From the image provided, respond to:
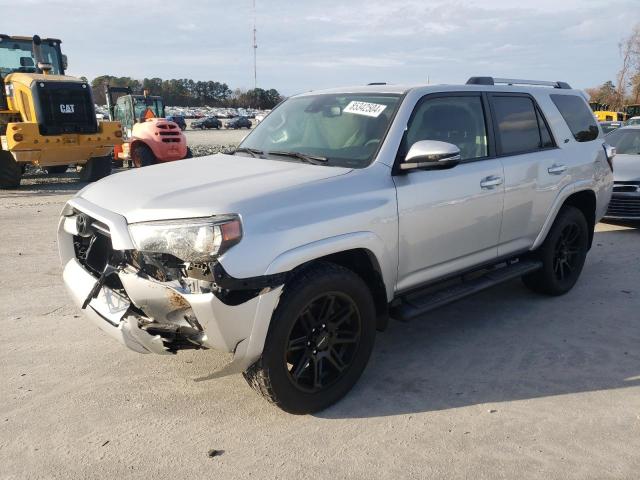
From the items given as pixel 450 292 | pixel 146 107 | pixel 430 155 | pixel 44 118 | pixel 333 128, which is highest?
pixel 333 128

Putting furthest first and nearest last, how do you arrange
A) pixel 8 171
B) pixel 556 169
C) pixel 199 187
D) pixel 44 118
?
pixel 8 171
pixel 44 118
pixel 556 169
pixel 199 187

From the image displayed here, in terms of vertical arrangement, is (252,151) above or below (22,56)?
below

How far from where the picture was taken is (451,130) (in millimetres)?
3998

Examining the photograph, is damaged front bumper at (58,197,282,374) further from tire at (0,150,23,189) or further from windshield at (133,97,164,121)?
windshield at (133,97,164,121)

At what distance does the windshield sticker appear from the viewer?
377cm

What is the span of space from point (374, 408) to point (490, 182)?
1899 millimetres

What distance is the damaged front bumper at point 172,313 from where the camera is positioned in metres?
2.70

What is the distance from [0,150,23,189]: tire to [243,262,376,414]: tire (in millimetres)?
11282

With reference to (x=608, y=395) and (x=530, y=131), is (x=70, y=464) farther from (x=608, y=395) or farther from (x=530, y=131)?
(x=530, y=131)

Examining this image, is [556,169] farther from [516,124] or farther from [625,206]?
[625,206]

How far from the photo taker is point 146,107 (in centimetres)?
1938

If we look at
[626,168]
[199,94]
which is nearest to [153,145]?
[626,168]

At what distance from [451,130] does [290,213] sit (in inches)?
67.2

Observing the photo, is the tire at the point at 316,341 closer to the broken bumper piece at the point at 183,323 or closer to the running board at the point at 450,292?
the broken bumper piece at the point at 183,323
